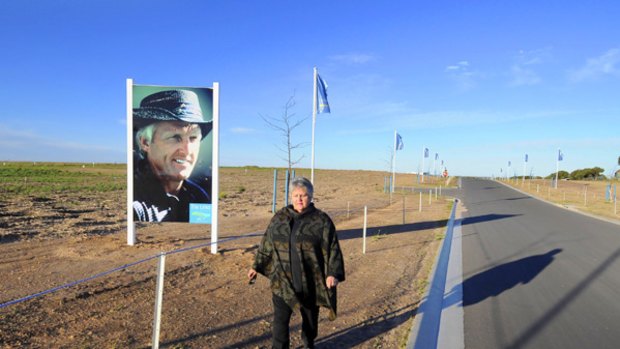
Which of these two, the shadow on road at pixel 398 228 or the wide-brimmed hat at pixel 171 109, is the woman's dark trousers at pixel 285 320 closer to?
the wide-brimmed hat at pixel 171 109

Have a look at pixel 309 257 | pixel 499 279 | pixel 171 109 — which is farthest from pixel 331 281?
pixel 171 109

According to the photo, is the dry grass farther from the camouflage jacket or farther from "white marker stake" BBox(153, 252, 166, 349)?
"white marker stake" BBox(153, 252, 166, 349)

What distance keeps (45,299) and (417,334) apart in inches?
178

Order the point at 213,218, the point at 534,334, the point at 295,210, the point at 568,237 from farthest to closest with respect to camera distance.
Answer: the point at 568,237 < the point at 213,218 < the point at 534,334 < the point at 295,210

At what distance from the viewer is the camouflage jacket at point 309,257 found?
11.8ft

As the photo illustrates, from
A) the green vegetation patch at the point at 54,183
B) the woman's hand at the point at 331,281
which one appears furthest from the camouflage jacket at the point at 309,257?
the green vegetation patch at the point at 54,183

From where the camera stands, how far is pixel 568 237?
12.7m

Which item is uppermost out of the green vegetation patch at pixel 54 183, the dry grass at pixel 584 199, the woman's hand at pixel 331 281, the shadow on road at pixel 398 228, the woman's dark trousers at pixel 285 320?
the woman's hand at pixel 331 281

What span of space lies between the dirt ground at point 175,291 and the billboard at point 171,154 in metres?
0.88

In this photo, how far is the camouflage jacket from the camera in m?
3.60

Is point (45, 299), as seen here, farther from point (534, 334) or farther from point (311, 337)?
point (534, 334)

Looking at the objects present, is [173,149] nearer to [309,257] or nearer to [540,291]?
[309,257]

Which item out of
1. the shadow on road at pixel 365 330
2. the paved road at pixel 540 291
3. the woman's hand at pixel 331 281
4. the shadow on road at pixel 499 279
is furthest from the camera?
the shadow on road at pixel 499 279

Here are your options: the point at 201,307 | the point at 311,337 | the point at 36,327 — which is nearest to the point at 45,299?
the point at 36,327
